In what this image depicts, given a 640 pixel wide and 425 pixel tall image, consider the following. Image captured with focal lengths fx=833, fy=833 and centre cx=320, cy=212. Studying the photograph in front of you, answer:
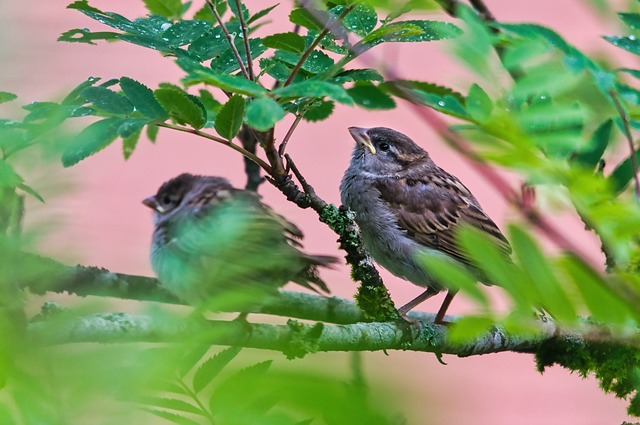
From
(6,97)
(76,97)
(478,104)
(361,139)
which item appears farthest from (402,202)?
(6,97)

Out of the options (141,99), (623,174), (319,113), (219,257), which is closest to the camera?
(219,257)

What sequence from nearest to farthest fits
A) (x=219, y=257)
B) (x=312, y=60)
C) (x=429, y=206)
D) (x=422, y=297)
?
(x=219, y=257), (x=312, y=60), (x=422, y=297), (x=429, y=206)

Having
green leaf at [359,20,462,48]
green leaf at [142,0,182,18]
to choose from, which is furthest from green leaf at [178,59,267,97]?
green leaf at [142,0,182,18]

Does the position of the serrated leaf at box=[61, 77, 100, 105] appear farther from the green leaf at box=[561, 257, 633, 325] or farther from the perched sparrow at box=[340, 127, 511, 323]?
the perched sparrow at box=[340, 127, 511, 323]

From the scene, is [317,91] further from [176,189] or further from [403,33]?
[176,189]

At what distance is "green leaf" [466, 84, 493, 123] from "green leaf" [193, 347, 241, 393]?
0.39 meters

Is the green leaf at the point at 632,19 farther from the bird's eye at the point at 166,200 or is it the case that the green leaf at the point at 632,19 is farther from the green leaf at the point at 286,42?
the bird's eye at the point at 166,200

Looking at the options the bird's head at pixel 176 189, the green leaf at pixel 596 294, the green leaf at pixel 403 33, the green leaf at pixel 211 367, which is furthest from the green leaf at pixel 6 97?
the bird's head at pixel 176 189

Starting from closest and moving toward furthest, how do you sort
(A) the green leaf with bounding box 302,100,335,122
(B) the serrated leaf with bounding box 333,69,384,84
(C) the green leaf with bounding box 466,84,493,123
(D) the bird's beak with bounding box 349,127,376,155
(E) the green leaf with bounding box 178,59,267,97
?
(C) the green leaf with bounding box 466,84,493,123 → (E) the green leaf with bounding box 178,59,267,97 → (B) the serrated leaf with bounding box 333,69,384,84 → (A) the green leaf with bounding box 302,100,335,122 → (D) the bird's beak with bounding box 349,127,376,155

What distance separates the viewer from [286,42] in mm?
1827

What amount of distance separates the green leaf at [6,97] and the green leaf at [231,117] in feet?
2.70

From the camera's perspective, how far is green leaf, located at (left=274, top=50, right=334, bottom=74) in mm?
1850

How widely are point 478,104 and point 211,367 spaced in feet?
1.42

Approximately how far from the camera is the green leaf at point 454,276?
0.73 metres
